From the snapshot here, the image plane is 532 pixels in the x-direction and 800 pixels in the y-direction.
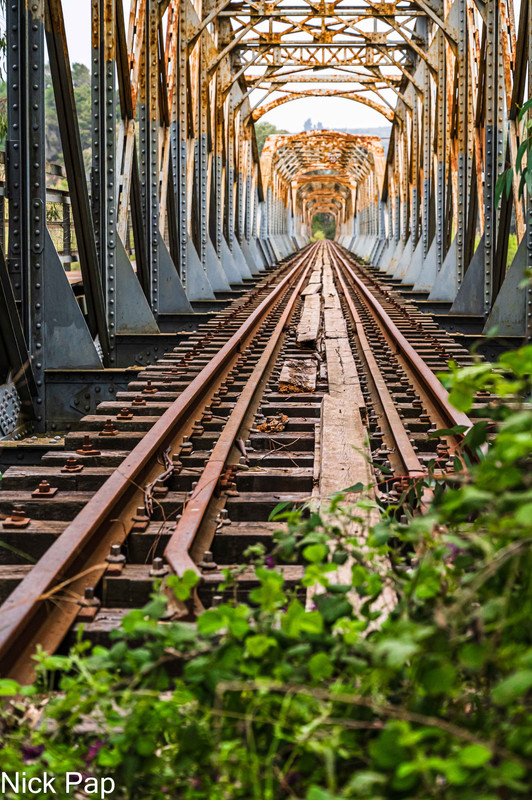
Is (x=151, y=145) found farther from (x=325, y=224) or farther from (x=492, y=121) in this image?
(x=325, y=224)

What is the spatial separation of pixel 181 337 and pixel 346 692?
7.58m

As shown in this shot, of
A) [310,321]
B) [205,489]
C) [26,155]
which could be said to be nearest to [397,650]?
[205,489]

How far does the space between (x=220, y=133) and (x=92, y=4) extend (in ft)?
33.1

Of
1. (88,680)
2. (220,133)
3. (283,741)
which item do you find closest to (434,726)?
(283,741)

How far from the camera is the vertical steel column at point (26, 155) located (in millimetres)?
6758

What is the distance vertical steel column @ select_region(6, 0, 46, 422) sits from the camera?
6.76m

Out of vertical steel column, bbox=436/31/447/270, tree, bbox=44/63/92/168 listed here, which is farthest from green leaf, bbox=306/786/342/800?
tree, bbox=44/63/92/168

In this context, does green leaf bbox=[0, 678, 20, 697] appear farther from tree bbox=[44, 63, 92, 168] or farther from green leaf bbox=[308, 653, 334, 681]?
tree bbox=[44, 63, 92, 168]

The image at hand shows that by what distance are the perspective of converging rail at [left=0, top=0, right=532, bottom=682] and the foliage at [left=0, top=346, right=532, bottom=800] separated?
42 centimetres

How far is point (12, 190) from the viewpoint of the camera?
6.81 m

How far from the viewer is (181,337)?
9.23m

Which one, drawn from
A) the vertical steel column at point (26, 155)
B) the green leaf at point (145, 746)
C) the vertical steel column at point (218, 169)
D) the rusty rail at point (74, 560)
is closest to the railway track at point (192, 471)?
the rusty rail at point (74, 560)

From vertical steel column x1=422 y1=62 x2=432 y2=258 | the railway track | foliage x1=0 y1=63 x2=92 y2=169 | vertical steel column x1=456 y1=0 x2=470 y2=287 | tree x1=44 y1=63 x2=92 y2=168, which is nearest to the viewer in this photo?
the railway track

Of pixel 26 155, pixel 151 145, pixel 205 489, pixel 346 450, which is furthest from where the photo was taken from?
pixel 151 145
